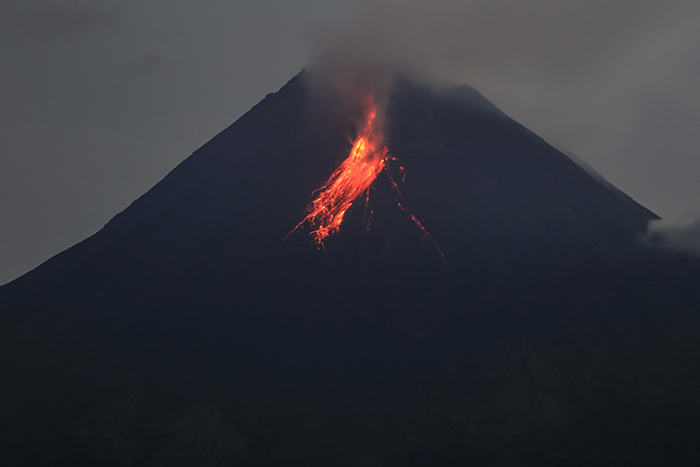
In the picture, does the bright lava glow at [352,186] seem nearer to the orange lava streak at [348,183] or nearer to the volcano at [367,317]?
the orange lava streak at [348,183]

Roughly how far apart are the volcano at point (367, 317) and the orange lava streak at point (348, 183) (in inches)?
40.7

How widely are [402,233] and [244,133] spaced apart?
3988 centimetres

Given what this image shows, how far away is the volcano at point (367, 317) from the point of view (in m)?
73.1

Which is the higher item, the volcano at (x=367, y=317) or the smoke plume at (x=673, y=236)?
the smoke plume at (x=673, y=236)

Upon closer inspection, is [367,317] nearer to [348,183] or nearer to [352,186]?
[352,186]

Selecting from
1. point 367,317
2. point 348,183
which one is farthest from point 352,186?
point 367,317

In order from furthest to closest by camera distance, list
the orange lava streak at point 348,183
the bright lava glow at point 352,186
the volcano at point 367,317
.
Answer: the orange lava streak at point 348,183, the bright lava glow at point 352,186, the volcano at point 367,317

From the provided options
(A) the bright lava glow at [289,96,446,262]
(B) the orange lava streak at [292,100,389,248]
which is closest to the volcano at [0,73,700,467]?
(A) the bright lava glow at [289,96,446,262]

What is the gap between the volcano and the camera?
240 ft

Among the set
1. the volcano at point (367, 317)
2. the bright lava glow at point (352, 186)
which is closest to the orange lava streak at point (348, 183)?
the bright lava glow at point (352, 186)

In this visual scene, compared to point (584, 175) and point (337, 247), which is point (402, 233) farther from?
point (584, 175)

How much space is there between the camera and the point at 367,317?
91.2 m

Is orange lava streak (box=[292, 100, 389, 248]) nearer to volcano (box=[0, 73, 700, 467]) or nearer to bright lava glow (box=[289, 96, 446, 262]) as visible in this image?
bright lava glow (box=[289, 96, 446, 262])

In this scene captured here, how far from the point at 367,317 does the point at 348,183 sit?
21.6 meters
